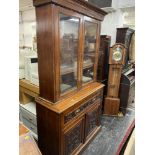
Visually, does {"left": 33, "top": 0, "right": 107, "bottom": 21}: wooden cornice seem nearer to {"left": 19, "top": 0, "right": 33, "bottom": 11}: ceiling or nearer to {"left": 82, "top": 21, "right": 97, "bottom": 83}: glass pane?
{"left": 82, "top": 21, "right": 97, "bottom": 83}: glass pane

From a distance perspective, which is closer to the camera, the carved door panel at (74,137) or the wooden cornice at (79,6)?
the wooden cornice at (79,6)

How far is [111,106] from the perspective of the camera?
2963 millimetres

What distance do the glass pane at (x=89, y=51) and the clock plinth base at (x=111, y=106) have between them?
969mm

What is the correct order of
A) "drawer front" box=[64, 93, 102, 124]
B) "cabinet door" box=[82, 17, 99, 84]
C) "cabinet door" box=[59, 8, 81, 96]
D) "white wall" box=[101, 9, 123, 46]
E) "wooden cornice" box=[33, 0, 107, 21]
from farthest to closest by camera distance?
"white wall" box=[101, 9, 123, 46] → "cabinet door" box=[82, 17, 99, 84] → "drawer front" box=[64, 93, 102, 124] → "cabinet door" box=[59, 8, 81, 96] → "wooden cornice" box=[33, 0, 107, 21]

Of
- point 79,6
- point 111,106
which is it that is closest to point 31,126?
point 111,106

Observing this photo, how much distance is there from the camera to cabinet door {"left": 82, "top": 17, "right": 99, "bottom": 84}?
1873mm

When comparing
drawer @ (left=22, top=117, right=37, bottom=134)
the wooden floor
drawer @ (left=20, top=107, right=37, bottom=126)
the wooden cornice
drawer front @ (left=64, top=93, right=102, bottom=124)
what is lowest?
the wooden floor

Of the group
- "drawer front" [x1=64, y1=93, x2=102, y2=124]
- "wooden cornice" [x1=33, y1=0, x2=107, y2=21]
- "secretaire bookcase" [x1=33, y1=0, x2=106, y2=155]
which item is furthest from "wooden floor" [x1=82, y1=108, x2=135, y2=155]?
"wooden cornice" [x1=33, y1=0, x2=107, y2=21]

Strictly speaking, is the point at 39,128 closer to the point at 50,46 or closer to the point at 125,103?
the point at 50,46

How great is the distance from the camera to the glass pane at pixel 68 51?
1483 mm

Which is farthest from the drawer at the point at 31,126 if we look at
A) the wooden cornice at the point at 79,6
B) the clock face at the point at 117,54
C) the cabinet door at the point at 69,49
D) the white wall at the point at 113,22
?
the white wall at the point at 113,22

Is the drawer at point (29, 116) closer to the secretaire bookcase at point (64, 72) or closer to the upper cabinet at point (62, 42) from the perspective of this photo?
the secretaire bookcase at point (64, 72)
